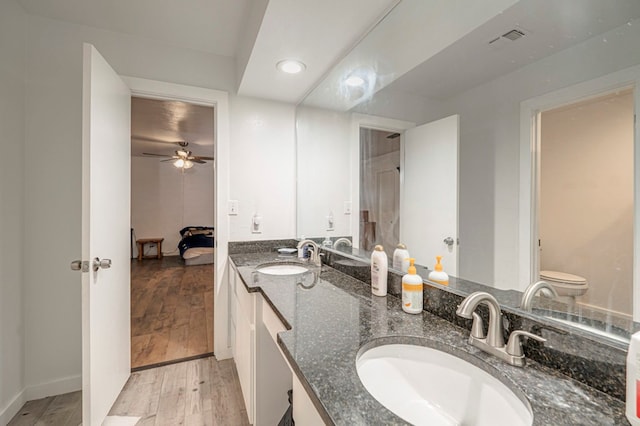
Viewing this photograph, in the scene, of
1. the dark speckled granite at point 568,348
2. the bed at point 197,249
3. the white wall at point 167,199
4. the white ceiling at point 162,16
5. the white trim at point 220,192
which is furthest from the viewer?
the white wall at point 167,199

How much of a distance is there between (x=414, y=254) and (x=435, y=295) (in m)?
0.28

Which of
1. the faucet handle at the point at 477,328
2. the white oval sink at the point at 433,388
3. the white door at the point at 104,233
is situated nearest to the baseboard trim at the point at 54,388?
the white door at the point at 104,233

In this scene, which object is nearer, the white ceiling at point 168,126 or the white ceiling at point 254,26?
the white ceiling at point 254,26

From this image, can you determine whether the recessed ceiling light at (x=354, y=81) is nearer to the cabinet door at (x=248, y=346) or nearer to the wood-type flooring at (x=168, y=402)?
the cabinet door at (x=248, y=346)

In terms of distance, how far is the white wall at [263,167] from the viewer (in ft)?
7.20

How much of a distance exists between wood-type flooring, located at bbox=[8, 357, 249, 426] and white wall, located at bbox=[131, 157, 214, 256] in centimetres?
500

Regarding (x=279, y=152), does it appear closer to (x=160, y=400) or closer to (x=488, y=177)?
(x=488, y=177)

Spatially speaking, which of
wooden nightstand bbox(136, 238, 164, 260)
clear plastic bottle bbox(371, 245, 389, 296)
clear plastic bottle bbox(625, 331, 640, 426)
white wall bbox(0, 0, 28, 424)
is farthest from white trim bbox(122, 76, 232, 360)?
wooden nightstand bbox(136, 238, 164, 260)

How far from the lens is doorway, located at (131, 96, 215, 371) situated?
2.50 m

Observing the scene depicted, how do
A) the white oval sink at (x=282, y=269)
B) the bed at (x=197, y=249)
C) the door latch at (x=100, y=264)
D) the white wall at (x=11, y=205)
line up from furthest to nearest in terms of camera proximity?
the bed at (x=197, y=249)
the white oval sink at (x=282, y=269)
the white wall at (x=11, y=205)
the door latch at (x=100, y=264)

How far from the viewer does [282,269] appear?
6.14 ft

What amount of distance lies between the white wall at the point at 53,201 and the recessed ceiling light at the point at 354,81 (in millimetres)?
1633

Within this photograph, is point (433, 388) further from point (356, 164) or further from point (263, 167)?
point (263, 167)

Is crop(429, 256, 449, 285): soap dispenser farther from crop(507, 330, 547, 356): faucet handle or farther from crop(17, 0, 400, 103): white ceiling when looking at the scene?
crop(17, 0, 400, 103): white ceiling
